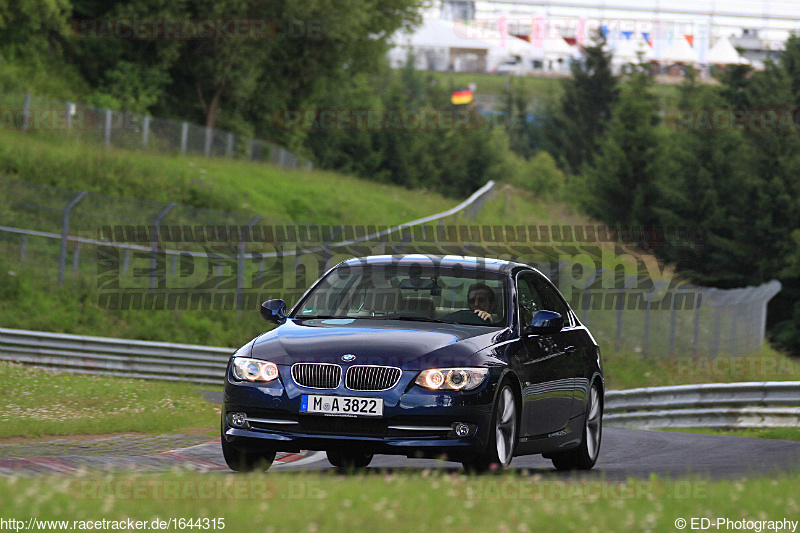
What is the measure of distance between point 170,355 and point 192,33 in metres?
30.3

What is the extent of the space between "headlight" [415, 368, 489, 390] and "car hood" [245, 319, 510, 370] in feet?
0.15

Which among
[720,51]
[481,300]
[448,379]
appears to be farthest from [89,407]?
[720,51]

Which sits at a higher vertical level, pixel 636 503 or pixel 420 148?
pixel 636 503

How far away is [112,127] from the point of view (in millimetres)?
42719

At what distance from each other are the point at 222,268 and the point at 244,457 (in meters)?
17.5

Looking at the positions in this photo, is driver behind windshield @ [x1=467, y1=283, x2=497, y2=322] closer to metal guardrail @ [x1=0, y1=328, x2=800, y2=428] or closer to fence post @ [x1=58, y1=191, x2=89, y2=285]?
metal guardrail @ [x1=0, y1=328, x2=800, y2=428]

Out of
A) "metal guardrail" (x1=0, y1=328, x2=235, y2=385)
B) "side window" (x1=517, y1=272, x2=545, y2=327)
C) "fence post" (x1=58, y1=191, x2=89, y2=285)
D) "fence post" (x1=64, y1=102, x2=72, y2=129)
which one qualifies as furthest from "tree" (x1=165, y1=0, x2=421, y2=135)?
"side window" (x1=517, y1=272, x2=545, y2=327)

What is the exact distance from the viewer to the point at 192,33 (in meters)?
50.9

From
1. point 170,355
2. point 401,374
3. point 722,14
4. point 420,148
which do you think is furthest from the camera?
point 722,14

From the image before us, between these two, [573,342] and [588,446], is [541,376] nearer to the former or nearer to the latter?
[573,342]

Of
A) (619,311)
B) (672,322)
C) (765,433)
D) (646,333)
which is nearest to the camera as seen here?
(765,433)

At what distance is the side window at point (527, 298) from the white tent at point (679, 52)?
5454 inches

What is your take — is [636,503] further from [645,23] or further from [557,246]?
[645,23]

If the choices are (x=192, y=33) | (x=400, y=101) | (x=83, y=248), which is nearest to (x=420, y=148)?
(x=400, y=101)
